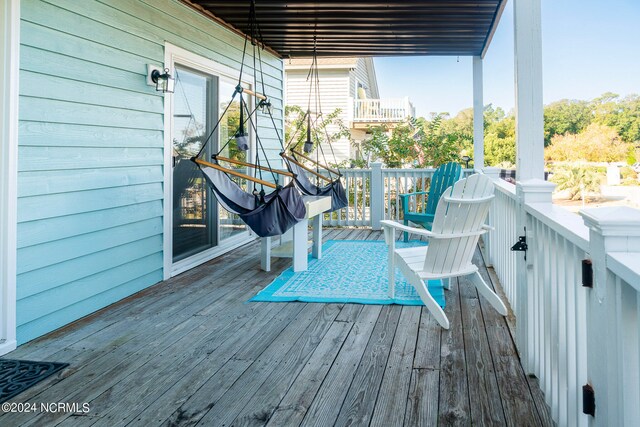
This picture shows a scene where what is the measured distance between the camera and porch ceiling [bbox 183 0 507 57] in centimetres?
479

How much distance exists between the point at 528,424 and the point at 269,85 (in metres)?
5.99

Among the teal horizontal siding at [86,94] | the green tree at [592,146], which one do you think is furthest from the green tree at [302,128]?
the green tree at [592,146]

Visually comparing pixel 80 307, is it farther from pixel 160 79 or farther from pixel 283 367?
pixel 160 79

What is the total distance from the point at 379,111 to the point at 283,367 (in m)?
11.8

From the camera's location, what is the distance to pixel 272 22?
538 cm

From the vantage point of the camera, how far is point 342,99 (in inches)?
509

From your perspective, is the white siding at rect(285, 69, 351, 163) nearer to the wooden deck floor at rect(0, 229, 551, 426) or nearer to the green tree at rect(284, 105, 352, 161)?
the green tree at rect(284, 105, 352, 161)

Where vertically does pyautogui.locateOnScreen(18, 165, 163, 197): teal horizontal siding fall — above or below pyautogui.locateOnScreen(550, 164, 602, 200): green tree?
above

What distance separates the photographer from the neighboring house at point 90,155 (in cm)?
277

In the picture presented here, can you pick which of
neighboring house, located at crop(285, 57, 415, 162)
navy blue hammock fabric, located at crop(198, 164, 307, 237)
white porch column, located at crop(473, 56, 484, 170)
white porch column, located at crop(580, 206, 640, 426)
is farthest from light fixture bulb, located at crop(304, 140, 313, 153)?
neighboring house, located at crop(285, 57, 415, 162)

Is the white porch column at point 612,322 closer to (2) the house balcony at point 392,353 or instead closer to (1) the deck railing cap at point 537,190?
(2) the house balcony at point 392,353

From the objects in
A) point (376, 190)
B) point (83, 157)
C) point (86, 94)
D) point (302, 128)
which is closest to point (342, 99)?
point (302, 128)

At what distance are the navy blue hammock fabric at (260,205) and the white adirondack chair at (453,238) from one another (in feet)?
3.74

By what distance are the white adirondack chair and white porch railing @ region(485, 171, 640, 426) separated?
58 centimetres
